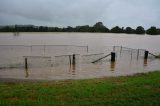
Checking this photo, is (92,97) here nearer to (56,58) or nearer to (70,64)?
(70,64)

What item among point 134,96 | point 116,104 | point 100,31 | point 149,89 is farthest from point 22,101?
point 100,31

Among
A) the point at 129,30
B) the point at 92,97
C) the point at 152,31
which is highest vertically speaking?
the point at 92,97

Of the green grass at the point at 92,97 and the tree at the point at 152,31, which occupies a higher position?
the green grass at the point at 92,97

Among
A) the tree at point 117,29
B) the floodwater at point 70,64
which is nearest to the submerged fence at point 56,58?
the floodwater at point 70,64

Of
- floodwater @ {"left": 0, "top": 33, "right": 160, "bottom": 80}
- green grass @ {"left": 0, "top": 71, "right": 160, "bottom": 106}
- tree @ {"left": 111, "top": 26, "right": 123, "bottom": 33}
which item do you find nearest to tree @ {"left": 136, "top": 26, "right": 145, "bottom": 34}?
tree @ {"left": 111, "top": 26, "right": 123, "bottom": 33}

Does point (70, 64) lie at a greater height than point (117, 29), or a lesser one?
lesser

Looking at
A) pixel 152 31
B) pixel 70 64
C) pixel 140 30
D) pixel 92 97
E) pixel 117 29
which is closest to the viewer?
pixel 92 97

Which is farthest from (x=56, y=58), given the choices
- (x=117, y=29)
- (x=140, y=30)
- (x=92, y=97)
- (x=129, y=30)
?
(x=140, y=30)

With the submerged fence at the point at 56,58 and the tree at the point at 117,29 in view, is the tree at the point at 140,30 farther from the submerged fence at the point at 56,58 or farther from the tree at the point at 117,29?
the submerged fence at the point at 56,58

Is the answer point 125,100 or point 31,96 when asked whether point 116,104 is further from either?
point 31,96

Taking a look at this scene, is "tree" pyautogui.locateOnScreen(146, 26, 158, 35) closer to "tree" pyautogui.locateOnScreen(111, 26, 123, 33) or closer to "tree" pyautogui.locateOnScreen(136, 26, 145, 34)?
"tree" pyautogui.locateOnScreen(136, 26, 145, 34)

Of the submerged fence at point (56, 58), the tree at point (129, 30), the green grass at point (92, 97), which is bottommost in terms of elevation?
→ the submerged fence at point (56, 58)

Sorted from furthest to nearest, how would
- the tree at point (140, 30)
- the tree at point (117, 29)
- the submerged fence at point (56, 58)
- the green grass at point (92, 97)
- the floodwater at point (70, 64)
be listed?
the tree at point (140, 30)
the tree at point (117, 29)
the submerged fence at point (56, 58)
the floodwater at point (70, 64)
the green grass at point (92, 97)

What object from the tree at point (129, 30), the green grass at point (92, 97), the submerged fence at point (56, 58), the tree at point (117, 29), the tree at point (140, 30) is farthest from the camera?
the tree at point (129, 30)
